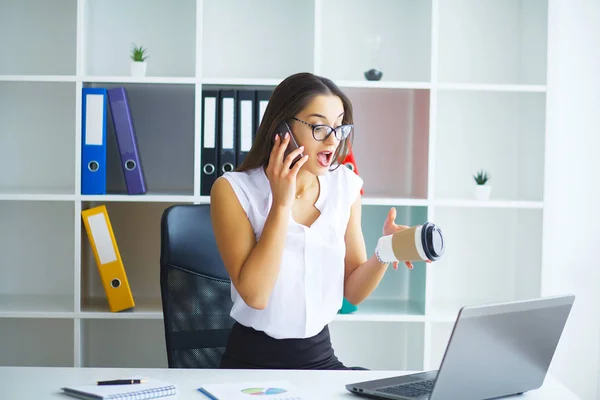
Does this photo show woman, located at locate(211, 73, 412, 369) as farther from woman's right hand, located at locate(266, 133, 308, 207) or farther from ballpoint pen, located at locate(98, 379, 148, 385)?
ballpoint pen, located at locate(98, 379, 148, 385)

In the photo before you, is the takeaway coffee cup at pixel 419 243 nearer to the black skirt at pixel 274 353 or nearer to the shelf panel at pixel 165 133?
the black skirt at pixel 274 353

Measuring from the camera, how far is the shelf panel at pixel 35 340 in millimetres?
3004

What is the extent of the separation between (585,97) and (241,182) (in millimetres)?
1560

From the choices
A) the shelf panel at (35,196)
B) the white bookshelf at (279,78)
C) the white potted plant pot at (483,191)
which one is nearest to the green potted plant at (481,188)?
the white potted plant pot at (483,191)

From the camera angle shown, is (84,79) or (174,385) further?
(84,79)

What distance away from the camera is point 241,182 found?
189 cm

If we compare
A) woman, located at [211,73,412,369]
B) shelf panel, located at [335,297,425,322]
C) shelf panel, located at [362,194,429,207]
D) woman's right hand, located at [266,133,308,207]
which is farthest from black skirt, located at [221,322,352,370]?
shelf panel, located at [362,194,429,207]

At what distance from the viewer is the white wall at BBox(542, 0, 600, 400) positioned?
276 centimetres

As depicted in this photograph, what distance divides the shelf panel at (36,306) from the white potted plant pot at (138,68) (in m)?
0.90

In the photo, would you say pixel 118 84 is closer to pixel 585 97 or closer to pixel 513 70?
pixel 513 70

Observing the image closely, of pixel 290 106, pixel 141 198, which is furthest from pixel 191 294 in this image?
pixel 141 198

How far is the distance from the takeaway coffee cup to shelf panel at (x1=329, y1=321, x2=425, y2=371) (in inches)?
64.6

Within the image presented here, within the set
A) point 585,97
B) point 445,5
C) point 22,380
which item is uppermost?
point 445,5

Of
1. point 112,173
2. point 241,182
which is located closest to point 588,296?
point 241,182
